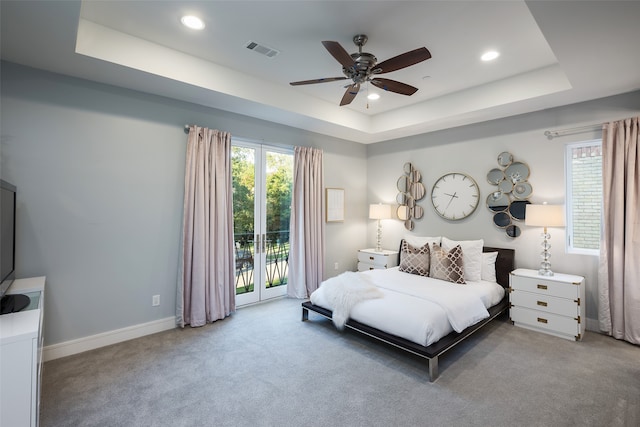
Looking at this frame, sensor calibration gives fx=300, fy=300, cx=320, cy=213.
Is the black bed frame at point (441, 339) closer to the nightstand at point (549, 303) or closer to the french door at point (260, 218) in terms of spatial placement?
the nightstand at point (549, 303)

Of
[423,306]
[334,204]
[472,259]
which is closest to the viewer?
[423,306]

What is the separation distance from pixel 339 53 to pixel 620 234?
3508 millimetres

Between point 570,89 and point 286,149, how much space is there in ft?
11.7

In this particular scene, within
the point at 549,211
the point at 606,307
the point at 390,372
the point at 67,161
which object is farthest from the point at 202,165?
the point at 606,307

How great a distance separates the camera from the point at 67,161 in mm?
2904

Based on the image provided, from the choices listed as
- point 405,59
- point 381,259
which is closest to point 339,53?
point 405,59

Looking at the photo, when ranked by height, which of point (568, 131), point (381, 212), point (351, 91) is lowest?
point (381, 212)

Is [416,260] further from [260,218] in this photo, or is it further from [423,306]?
[260,218]

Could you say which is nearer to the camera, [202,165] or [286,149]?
[202,165]

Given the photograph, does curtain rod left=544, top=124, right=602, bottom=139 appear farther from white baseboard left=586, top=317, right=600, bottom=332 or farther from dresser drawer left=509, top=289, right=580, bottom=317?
white baseboard left=586, top=317, right=600, bottom=332

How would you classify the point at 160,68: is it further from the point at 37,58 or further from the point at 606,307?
the point at 606,307

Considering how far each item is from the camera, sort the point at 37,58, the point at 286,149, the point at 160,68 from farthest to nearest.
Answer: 1. the point at 286,149
2. the point at 160,68
3. the point at 37,58

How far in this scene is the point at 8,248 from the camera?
2.31 m

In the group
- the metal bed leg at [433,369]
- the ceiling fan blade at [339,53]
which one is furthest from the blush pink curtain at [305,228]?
the metal bed leg at [433,369]
